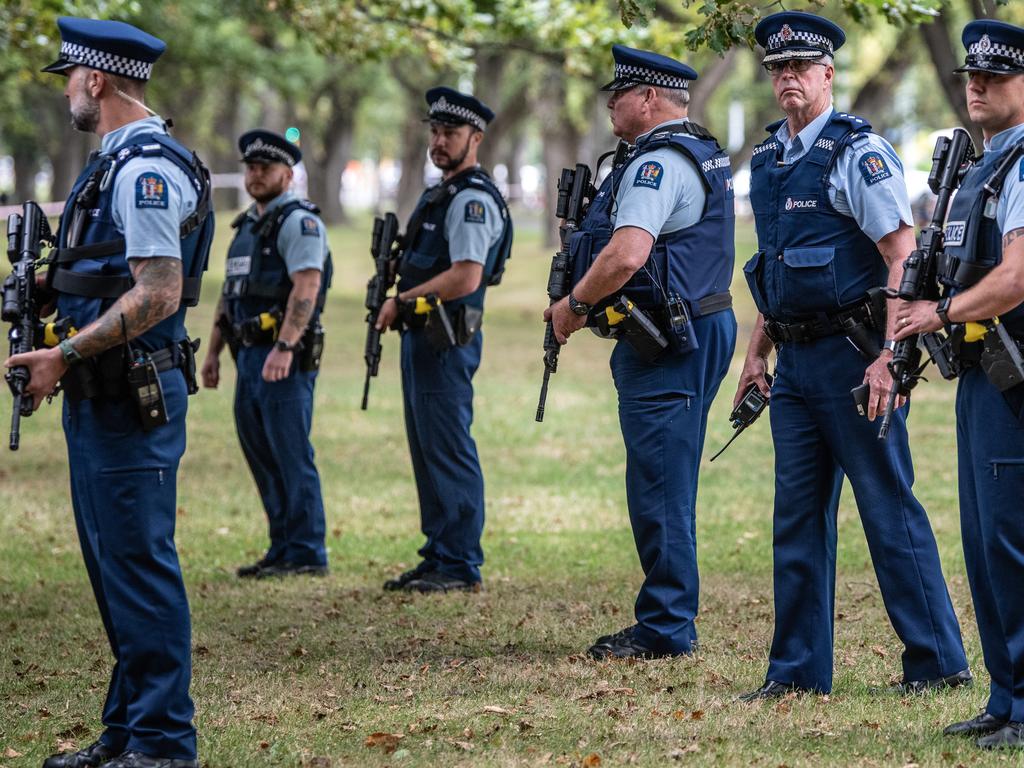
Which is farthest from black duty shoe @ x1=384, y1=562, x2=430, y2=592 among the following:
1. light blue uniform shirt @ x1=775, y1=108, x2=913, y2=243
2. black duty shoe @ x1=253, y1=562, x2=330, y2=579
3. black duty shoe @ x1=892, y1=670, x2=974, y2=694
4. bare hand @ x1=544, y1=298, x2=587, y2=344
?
light blue uniform shirt @ x1=775, y1=108, x2=913, y2=243

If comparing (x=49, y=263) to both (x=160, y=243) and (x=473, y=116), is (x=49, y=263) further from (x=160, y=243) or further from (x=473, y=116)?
(x=473, y=116)

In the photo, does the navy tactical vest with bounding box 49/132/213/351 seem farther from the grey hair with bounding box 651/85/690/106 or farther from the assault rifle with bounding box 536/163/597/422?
the grey hair with bounding box 651/85/690/106

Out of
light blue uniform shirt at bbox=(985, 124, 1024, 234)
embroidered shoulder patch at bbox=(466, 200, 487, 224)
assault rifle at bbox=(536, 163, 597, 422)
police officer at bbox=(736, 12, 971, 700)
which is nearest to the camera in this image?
light blue uniform shirt at bbox=(985, 124, 1024, 234)

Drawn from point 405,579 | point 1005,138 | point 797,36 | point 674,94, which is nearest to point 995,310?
point 1005,138

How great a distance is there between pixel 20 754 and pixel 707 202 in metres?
3.48

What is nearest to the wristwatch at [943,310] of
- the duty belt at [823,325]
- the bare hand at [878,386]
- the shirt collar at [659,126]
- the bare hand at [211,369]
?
the bare hand at [878,386]

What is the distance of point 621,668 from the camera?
6184 mm

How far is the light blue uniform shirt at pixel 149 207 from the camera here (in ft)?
14.9

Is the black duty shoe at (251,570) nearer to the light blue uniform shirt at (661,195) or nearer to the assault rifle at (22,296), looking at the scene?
the light blue uniform shirt at (661,195)

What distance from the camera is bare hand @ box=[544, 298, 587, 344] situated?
6223 mm

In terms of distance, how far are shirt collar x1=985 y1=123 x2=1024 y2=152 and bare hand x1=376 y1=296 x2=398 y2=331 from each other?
410cm

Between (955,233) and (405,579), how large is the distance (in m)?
4.36

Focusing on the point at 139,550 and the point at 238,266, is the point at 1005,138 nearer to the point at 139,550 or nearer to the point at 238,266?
the point at 139,550

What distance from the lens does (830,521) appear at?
18.5 feet
